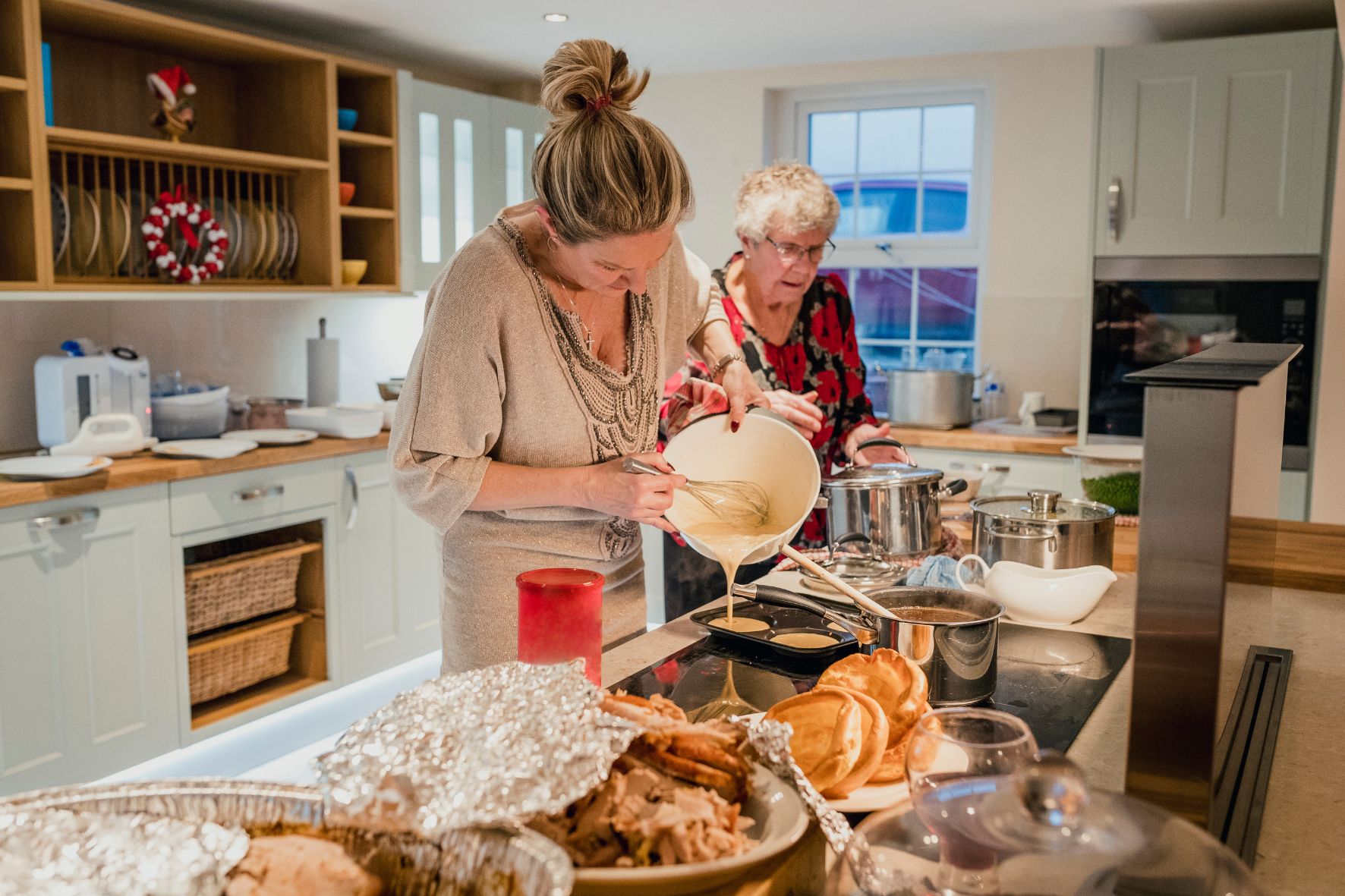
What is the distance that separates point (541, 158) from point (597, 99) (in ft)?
0.34

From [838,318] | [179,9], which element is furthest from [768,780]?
[179,9]

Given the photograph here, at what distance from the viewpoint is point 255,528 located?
10.9ft

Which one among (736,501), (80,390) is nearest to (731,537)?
(736,501)

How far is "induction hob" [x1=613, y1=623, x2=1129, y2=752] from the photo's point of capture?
1.24 metres

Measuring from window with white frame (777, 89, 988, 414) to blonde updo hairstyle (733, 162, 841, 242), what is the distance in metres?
2.29

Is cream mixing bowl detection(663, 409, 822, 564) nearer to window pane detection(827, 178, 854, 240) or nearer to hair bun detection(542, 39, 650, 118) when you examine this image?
hair bun detection(542, 39, 650, 118)

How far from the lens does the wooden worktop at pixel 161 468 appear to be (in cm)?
276

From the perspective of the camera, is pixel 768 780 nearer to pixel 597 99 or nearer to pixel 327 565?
pixel 597 99

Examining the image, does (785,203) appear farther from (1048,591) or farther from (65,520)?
(65,520)

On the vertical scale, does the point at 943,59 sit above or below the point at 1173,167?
above

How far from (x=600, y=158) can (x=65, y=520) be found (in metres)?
2.10

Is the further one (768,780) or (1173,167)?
(1173,167)

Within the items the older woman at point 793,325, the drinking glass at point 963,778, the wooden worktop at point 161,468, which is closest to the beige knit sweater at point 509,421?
the older woman at point 793,325

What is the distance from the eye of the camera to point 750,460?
5.37 feet
